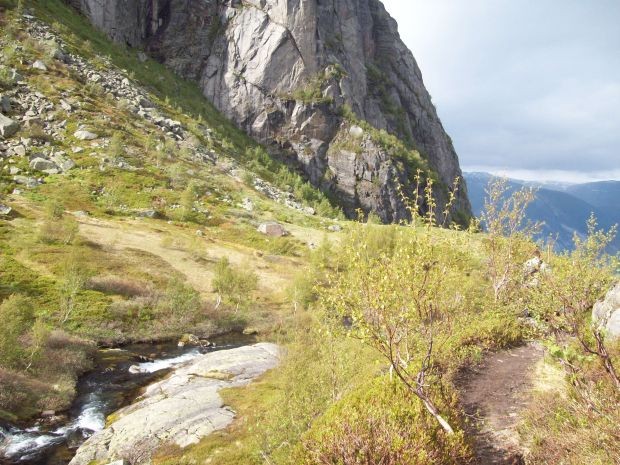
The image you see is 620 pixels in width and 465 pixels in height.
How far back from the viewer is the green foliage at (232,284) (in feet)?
168

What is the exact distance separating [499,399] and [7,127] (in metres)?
92.8

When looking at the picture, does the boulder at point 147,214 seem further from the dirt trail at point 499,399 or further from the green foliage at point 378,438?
the green foliage at point 378,438

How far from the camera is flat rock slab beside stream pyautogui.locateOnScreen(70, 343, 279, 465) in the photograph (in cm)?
2036

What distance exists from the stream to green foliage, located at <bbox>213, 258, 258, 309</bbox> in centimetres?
783

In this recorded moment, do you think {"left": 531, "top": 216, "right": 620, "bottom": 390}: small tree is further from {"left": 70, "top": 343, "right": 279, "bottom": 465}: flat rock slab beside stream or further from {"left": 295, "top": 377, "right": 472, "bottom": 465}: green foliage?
{"left": 70, "top": 343, "right": 279, "bottom": 465}: flat rock slab beside stream

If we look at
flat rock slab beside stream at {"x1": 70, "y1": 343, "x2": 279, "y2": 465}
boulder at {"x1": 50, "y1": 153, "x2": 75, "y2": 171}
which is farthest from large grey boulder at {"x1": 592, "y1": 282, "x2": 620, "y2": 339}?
boulder at {"x1": 50, "y1": 153, "x2": 75, "y2": 171}

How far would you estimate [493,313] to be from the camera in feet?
85.5

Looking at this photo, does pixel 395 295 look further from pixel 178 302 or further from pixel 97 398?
pixel 178 302

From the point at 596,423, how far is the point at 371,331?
522cm

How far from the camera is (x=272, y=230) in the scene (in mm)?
82312

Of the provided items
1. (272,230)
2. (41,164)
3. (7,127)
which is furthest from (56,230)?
(272,230)

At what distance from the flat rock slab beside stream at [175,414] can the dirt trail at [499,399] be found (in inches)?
519

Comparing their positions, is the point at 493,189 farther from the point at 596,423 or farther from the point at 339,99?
the point at 339,99

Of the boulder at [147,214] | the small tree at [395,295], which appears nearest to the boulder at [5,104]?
the boulder at [147,214]
